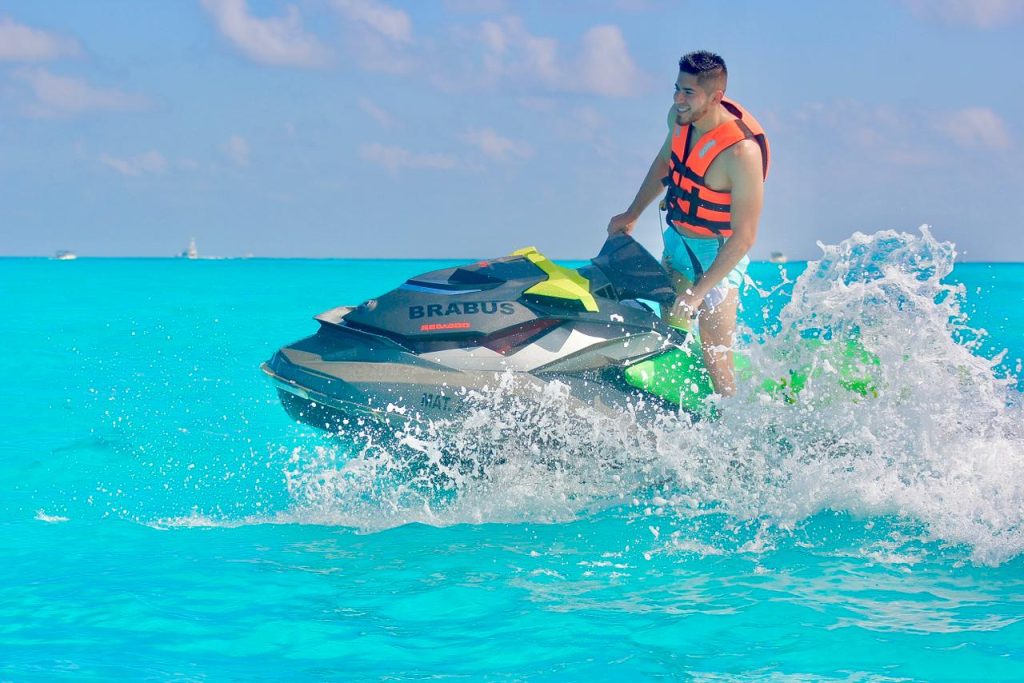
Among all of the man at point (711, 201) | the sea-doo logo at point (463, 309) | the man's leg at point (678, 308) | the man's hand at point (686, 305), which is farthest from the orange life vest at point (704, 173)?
the sea-doo logo at point (463, 309)

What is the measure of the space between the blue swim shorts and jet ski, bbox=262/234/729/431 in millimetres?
132

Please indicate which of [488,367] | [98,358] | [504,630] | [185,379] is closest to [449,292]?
[488,367]

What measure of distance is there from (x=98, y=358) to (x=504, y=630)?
10116 millimetres

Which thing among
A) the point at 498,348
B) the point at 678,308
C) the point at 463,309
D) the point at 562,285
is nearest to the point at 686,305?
the point at 678,308

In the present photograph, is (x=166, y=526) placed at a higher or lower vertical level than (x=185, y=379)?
lower

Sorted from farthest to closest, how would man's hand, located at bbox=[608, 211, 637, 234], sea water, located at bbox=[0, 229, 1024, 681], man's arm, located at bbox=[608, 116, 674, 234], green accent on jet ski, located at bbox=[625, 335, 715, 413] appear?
man's hand, located at bbox=[608, 211, 637, 234]
man's arm, located at bbox=[608, 116, 674, 234]
green accent on jet ski, located at bbox=[625, 335, 715, 413]
sea water, located at bbox=[0, 229, 1024, 681]

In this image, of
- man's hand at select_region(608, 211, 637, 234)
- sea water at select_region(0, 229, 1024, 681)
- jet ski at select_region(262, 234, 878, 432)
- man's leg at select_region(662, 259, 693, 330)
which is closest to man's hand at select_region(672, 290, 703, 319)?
man's leg at select_region(662, 259, 693, 330)

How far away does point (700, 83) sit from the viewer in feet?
12.7

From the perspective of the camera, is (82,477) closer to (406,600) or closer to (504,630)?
(406,600)

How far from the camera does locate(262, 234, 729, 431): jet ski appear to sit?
3871 millimetres

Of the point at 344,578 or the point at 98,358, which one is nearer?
the point at 344,578

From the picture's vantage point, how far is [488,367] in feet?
12.7

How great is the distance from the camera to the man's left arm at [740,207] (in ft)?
12.6

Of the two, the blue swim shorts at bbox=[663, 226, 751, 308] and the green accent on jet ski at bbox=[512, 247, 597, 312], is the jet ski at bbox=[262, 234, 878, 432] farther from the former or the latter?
the blue swim shorts at bbox=[663, 226, 751, 308]
